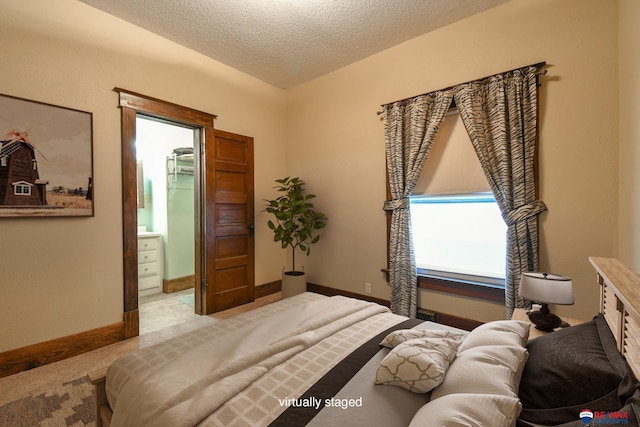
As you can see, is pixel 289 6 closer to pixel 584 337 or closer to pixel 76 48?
pixel 76 48

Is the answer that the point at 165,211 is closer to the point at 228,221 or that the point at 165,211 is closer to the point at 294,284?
the point at 228,221

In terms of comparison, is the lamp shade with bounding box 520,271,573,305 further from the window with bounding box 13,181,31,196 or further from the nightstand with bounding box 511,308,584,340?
the window with bounding box 13,181,31,196

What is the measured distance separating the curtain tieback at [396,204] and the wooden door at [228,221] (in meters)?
1.86

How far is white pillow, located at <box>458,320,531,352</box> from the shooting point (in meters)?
1.16

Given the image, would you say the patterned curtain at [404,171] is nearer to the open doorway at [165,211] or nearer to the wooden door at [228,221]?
the wooden door at [228,221]

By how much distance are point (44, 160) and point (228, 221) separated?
5.92 feet

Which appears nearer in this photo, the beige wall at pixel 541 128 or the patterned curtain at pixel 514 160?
the beige wall at pixel 541 128

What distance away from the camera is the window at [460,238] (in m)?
2.63

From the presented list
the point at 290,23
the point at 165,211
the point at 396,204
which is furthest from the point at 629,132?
the point at 165,211

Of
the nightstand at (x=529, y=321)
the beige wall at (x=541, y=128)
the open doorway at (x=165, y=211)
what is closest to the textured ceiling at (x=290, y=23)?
the beige wall at (x=541, y=128)

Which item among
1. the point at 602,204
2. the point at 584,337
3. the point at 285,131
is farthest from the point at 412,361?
the point at 285,131

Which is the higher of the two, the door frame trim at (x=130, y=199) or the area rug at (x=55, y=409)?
the door frame trim at (x=130, y=199)

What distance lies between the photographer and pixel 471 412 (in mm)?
765

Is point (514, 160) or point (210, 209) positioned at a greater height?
point (514, 160)
